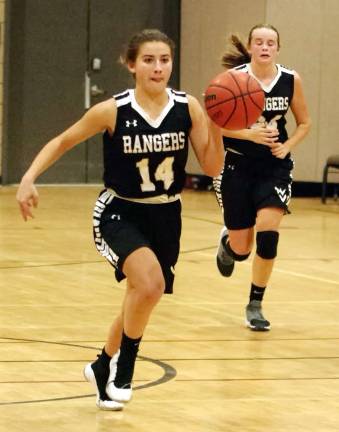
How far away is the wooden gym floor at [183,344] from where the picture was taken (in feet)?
16.7

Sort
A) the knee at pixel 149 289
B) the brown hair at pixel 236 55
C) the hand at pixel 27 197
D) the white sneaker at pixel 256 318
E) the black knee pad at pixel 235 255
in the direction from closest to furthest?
1. the hand at pixel 27 197
2. the knee at pixel 149 289
3. the white sneaker at pixel 256 318
4. the brown hair at pixel 236 55
5. the black knee pad at pixel 235 255

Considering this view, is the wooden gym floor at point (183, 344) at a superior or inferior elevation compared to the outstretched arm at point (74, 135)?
inferior

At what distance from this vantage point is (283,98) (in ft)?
24.3

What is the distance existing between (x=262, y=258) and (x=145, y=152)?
2.27 meters

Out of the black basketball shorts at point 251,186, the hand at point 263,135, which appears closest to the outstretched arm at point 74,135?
the hand at point 263,135

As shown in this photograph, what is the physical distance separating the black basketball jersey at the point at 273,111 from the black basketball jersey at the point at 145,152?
6.99 feet

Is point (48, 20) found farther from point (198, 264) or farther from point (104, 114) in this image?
point (104, 114)

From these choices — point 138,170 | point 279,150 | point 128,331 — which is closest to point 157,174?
point 138,170

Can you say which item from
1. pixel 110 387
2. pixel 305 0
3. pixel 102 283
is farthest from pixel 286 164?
pixel 305 0

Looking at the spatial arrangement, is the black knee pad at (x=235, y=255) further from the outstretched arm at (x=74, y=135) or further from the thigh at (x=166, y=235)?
the outstretched arm at (x=74, y=135)

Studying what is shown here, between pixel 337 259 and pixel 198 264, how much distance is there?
1.28 metres

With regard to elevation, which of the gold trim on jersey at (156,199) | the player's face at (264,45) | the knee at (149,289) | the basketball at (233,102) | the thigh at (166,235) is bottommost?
the knee at (149,289)

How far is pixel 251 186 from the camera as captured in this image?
745 centimetres

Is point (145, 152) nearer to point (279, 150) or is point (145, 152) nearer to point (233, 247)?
point (279, 150)
